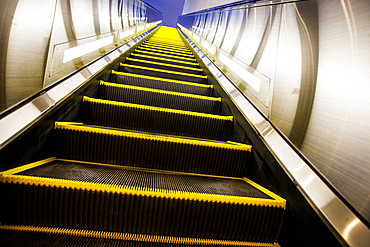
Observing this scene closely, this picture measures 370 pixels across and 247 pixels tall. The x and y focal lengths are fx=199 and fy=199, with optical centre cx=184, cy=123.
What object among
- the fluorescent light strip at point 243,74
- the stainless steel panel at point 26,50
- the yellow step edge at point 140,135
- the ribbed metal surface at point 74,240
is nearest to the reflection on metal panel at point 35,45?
the stainless steel panel at point 26,50

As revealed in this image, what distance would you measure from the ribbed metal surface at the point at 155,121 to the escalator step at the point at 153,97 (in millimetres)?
368

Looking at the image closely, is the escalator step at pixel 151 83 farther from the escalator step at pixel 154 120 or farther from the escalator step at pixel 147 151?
the escalator step at pixel 147 151

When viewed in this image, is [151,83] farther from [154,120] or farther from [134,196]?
[134,196]

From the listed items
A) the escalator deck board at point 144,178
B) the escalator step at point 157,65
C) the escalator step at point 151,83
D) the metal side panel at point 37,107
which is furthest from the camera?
the escalator step at point 157,65

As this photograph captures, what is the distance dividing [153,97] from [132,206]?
51.6 inches

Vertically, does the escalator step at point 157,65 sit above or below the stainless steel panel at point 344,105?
above

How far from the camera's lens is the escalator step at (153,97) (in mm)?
2086

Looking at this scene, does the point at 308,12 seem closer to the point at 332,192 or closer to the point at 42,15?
the point at 332,192

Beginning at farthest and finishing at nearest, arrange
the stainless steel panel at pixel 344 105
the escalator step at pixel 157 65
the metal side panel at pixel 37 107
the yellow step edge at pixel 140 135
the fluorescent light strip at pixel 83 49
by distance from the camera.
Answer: the escalator step at pixel 157 65 → the fluorescent light strip at pixel 83 49 → the yellow step edge at pixel 140 135 → the metal side panel at pixel 37 107 → the stainless steel panel at pixel 344 105

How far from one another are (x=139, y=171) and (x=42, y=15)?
123 cm

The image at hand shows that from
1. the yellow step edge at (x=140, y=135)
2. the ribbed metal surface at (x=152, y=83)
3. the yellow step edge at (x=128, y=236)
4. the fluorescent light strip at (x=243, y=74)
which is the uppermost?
the fluorescent light strip at (x=243, y=74)

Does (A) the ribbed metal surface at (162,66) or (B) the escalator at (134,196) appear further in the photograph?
(A) the ribbed metal surface at (162,66)

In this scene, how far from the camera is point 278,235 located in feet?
3.62

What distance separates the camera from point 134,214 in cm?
103
